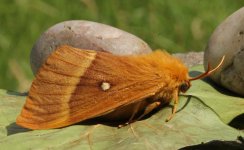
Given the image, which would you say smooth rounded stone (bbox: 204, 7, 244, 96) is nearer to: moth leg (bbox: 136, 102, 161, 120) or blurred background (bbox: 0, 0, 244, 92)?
moth leg (bbox: 136, 102, 161, 120)

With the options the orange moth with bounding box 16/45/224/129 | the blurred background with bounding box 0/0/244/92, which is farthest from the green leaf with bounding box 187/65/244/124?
the blurred background with bounding box 0/0/244/92

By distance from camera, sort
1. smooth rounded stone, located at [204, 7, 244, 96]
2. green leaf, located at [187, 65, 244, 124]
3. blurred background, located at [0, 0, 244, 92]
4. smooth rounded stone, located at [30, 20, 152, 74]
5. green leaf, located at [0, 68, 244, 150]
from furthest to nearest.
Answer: blurred background, located at [0, 0, 244, 92]
smooth rounded stone, located at [30, 20, 152, 74]
smooth rounded stone, located at [204, 7, 244, 96]
green leaf, located at [187, 65, 244, 124]
green leaf, located at [0, 68, 244, 150]

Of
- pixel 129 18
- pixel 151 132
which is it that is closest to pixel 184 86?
pixel 151 132

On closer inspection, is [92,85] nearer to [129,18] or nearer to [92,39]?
[92,39]

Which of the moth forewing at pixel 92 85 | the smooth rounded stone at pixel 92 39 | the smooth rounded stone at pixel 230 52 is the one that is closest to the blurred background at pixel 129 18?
the smooth rounded stone at pixel 92 39

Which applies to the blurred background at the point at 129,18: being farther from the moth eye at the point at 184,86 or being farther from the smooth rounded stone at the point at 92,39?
the moth eye at the point at 184,86
